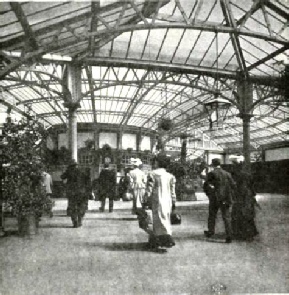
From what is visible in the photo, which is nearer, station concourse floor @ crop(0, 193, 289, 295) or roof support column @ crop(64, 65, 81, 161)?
station concourse floor @ crop(0, 193, 289, 295)

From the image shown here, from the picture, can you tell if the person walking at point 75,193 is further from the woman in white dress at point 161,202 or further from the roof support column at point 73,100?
the roof support column at point 73,100

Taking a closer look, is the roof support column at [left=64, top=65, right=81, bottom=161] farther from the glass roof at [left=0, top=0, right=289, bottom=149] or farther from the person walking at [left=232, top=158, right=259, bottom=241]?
the person walking at [left=232, top=158, right=259, bottom=241]

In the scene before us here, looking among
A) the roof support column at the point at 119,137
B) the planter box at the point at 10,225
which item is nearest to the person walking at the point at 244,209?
the planter box at the point at 10,225

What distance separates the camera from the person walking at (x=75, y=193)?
7.72 meters

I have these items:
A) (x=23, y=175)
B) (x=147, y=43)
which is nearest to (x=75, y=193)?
(x=23, y=175)

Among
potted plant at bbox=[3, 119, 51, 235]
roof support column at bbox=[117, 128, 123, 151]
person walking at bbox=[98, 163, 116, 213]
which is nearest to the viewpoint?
potted plant at bbox=[3, 119, 51, 235]

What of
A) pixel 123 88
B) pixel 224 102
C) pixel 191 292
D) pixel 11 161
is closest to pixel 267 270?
pixel 191 292

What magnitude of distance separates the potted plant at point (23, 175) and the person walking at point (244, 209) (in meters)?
3.53

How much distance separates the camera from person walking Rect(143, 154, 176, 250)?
5.22 meters

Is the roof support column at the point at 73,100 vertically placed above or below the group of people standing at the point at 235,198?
above

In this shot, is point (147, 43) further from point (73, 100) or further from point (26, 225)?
point (26, 225)

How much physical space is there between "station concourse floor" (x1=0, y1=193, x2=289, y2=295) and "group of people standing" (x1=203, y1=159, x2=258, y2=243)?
0.96ft

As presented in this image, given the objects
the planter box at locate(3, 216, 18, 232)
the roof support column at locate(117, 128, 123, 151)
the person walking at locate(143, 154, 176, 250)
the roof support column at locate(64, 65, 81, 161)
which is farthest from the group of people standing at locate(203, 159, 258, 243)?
the roof support column at locate(117, 128, 123, 151)

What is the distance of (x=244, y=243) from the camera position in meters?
5.84
